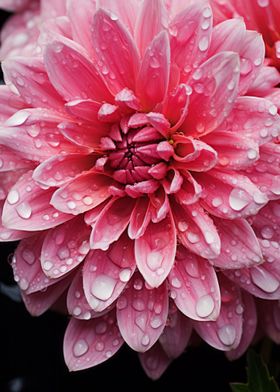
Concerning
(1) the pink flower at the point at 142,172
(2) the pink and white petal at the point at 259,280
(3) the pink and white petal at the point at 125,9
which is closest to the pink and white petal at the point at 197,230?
(1) the pink flower at the point at 142,172

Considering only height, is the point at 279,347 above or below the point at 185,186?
below

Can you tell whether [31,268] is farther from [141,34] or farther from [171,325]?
[141,34]

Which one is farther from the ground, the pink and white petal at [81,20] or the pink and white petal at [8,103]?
the pink and white petal at [81,20]

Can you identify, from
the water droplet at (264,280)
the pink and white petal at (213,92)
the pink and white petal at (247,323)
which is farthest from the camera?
the pink and white petal at (247,323)

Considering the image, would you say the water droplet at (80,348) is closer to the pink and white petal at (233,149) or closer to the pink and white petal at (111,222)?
the pink and white petal at (111,222)

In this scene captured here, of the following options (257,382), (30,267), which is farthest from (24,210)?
(257,382)

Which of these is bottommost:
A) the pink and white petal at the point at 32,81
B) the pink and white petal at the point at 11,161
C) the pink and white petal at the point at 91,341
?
the pink and white petal at the point at 91,341

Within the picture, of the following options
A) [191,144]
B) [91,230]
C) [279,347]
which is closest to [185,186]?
[191,144]
